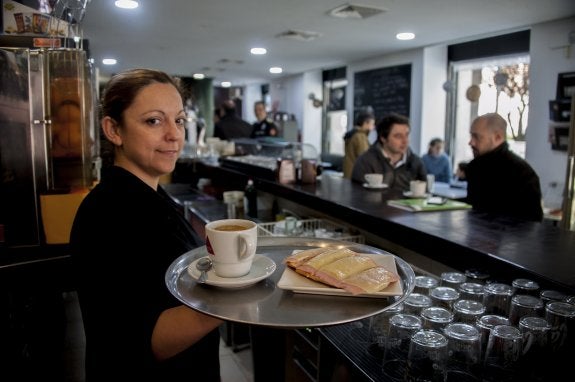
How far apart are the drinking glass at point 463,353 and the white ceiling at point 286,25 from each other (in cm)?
347

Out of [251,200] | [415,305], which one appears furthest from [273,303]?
[251,200]

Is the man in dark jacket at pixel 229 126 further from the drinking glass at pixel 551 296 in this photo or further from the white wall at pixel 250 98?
the white wall at pixel 250 98

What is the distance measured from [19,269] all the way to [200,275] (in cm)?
127

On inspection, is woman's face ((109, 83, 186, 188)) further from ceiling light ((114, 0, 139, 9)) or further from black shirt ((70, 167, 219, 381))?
ceiling light ((114, 0, 139, 9))

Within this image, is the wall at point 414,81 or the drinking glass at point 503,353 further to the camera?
the wall at point 414,81

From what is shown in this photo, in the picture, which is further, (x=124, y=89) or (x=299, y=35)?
(x=299, y=35)

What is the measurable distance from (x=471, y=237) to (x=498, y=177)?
1.34m

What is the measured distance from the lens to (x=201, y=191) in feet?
15.6

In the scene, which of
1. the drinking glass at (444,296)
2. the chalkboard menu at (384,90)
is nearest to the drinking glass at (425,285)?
the drinking glass at (444,296)

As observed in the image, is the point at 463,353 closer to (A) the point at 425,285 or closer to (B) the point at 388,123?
(A) the point at 425,285

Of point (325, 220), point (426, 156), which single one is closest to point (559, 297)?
point (325, 220)

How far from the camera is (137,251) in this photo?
38.5 inches

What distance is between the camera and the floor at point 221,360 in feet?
9.02

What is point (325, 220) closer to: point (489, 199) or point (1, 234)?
point (489, 199)
